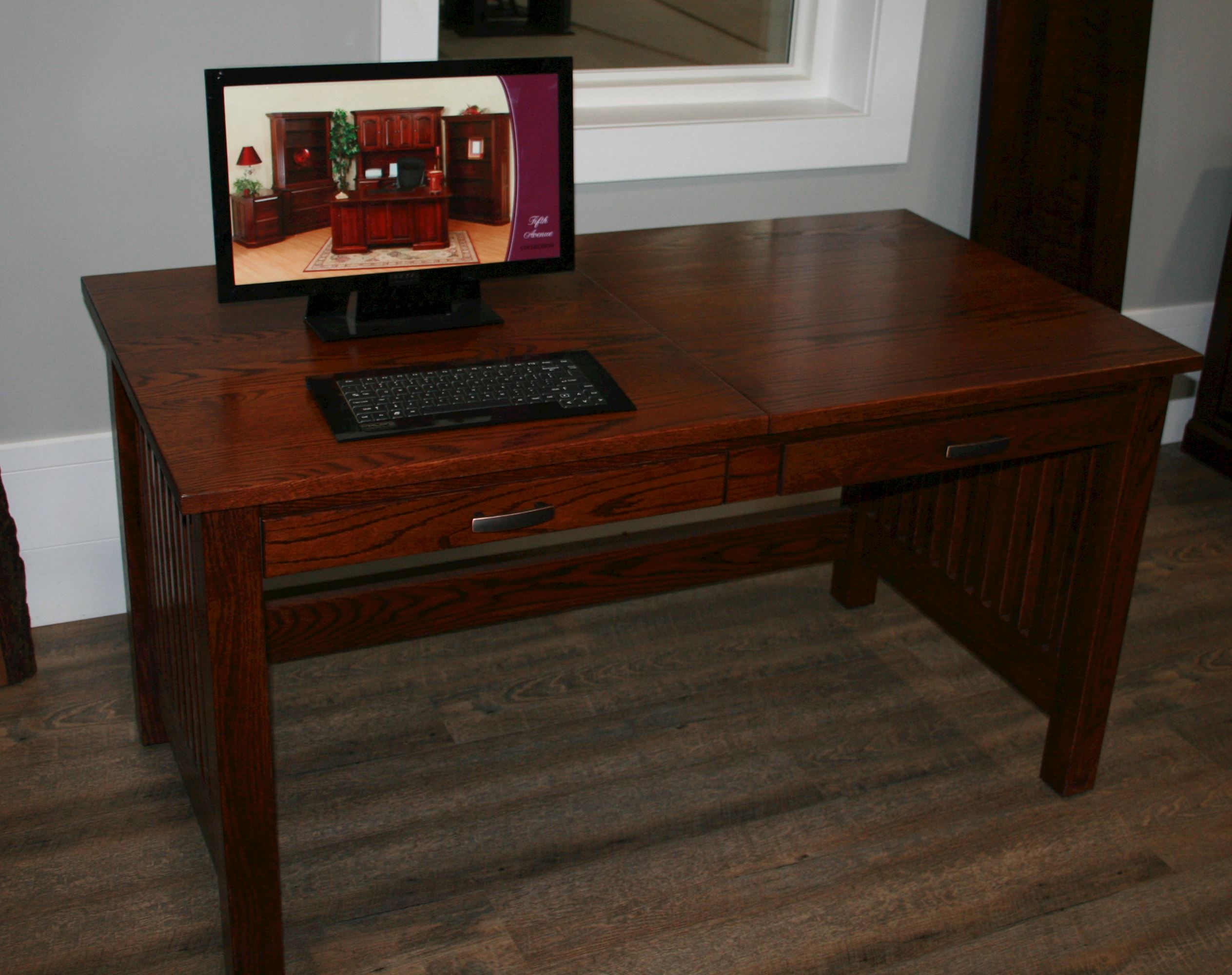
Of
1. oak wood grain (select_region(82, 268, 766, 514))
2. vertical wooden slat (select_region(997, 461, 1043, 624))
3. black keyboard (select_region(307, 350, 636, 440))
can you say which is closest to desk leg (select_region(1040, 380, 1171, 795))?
vertical wooden slat (select_region(997, 461, 1043, 624))

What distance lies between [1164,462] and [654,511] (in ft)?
7.44

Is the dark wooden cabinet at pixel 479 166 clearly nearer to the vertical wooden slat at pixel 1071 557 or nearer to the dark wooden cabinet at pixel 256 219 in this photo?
the dark wooden cabinet at pixel 256 219

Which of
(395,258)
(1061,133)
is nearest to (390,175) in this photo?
(395,258)

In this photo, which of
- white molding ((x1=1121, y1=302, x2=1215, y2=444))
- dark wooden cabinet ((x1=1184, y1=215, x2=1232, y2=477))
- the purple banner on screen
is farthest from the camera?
white molding ((x1=1121, y1=302, x2=1215, y2=444))

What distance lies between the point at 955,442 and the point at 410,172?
2.84 ft

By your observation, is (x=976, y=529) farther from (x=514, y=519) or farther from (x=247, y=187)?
(x=247, y=187)

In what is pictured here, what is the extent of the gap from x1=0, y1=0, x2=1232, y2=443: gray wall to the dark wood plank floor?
1.88 ft

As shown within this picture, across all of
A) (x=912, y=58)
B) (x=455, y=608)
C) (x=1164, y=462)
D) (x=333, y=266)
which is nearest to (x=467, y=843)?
(x=455, y=608)

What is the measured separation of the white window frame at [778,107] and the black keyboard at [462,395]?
940 millimetres

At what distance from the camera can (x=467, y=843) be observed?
82.2 inches

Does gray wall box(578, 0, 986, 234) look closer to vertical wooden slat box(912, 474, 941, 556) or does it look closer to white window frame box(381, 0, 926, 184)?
white window frame box(381, 0, 926, 184)

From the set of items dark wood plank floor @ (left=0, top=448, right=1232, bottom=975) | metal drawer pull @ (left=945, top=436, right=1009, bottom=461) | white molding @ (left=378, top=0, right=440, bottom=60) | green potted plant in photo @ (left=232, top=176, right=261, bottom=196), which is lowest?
dark wood plank floor @ (left=0, top=448, right=1232, bottom=975)

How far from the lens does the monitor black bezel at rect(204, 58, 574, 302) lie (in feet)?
5.72

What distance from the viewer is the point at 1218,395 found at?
3408mm
